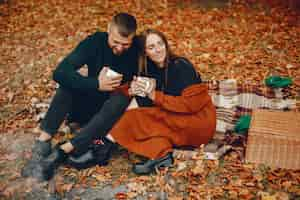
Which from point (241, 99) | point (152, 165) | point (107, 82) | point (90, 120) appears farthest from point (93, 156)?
point (241, 99)

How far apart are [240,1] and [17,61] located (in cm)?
550

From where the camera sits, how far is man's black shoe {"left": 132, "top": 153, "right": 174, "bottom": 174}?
4211mm

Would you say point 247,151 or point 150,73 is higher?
point 150,73

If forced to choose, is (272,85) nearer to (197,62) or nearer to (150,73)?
(197,62)

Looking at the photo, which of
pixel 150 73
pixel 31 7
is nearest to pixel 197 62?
pixel 150 73

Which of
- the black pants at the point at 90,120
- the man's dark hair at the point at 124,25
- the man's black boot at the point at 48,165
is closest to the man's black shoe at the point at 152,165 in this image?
the black pants at the point at 90,120

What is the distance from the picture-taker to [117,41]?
13.8 feet

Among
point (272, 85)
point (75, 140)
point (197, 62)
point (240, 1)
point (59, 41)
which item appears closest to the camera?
point (75, 140)

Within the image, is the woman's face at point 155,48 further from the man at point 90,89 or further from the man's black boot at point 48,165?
the man's black boot at point 48,165

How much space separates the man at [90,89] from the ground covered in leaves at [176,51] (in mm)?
259

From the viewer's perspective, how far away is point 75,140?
415 centimetres

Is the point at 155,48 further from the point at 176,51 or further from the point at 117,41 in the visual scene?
the point at 176,51

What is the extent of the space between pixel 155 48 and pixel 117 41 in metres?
0.39

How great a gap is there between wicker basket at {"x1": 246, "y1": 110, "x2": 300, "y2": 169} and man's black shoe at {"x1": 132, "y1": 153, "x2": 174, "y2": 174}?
0.82 metres
